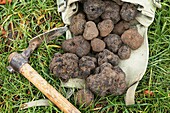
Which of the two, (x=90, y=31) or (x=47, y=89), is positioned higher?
(x=90, y=31)

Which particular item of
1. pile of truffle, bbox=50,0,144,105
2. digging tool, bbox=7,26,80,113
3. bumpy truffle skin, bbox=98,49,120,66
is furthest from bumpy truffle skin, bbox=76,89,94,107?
bumpy truffle skin, bbox=98,49,120,66

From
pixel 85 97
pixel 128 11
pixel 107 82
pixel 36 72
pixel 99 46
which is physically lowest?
pixel 85 97

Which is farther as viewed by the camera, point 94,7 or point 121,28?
point 121,28

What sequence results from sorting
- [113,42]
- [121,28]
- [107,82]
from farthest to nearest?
[121,28], [113,42], [107,82]

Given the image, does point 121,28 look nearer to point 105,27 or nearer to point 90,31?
point 105,27

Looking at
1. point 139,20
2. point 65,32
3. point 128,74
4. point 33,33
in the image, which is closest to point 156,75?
point 128,74

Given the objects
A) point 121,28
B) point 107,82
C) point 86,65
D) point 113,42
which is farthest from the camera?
point 121,28

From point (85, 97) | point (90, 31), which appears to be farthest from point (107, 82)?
point (90, 31)

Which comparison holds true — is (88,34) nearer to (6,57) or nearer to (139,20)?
(139,20)
